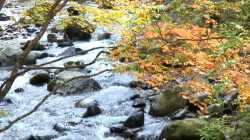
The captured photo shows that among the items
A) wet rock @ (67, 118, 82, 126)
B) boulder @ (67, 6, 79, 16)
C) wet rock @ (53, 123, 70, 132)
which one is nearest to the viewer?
boulder @ (67, 6, 79, 16)

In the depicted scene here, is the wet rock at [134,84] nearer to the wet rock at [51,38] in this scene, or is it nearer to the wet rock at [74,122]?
the wet rock at [74,122]

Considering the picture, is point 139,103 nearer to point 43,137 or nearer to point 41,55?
point 43,137

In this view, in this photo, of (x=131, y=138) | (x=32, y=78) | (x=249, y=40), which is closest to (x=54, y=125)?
(x=131, y=138)

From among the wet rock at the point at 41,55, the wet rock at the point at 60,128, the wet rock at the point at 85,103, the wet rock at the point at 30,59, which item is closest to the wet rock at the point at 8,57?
the wet rock at the point at 30,59

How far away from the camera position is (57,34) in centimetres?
1898

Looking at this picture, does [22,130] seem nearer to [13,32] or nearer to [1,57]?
[1,57]

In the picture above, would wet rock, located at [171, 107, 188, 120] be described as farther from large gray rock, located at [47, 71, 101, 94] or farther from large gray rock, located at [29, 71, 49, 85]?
large gray rock, located at [29, 71, 49, 85]

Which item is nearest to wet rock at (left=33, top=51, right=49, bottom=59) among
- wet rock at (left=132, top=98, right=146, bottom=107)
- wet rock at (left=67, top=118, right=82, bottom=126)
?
wet rock at (left=67, top=118, right=82, bottom=126)

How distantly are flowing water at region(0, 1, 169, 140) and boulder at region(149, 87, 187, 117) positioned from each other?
24cm

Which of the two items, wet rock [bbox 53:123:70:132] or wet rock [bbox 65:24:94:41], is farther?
wet rock [bbox 65:24:94:41]

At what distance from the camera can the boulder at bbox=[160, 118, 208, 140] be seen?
296 inches

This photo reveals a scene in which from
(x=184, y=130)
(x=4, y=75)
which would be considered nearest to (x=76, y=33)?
(x=4, y=75)

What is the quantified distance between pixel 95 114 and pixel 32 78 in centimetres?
411

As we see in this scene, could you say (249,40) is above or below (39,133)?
above
